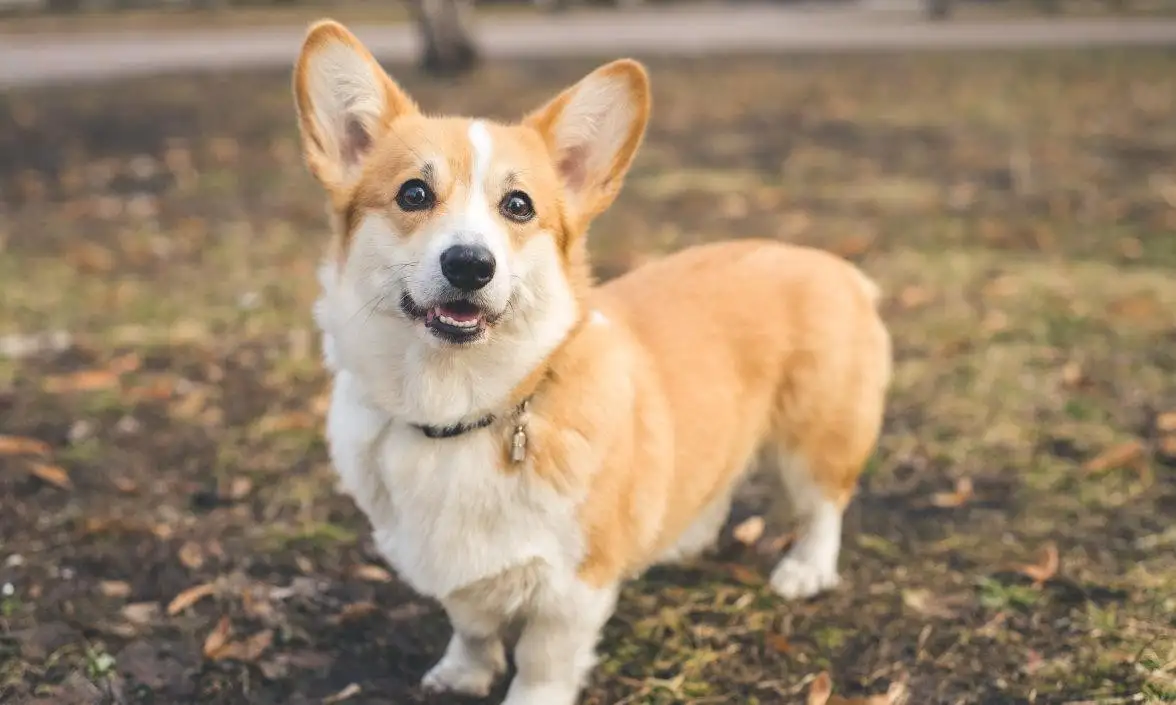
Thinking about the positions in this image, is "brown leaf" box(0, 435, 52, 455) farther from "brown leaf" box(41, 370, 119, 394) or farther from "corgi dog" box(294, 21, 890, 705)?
"corgi dog" box(294, 21, 890, 705)

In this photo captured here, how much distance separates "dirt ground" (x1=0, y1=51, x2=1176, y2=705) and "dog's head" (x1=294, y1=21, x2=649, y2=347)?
1187mm

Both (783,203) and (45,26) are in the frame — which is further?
(45,26)

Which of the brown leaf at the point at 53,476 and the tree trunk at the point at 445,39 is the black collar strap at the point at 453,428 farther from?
the tree trunk at the point at 445,39

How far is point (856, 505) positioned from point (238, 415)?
261 cm

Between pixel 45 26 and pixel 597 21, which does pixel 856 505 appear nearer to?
pixel 597 21

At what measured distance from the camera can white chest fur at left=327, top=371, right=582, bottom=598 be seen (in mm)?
2561

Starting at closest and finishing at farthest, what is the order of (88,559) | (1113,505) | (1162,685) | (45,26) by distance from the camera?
(1162,685)
(88,559)
(1113,505)
(45,26)

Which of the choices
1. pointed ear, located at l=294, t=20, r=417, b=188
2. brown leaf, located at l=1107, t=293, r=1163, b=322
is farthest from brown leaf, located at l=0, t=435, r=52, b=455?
brown leaf, located at l=1107, t=293, r=1163, b=322

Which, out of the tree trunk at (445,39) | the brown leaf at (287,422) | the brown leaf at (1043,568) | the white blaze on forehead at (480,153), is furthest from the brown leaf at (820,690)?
the tree trunk at (445,39)

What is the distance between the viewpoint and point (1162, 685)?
2844 mm

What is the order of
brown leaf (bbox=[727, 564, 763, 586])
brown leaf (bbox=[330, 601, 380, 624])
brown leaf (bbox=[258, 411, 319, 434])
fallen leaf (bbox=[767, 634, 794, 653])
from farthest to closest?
brown leaf (bbox=[258, 411, 319, 434]) → brown leaf (bbox=[727, 564, 763, 586]) → brown leaf (bbox=[330, 601, 380, 624]) → fallen leaf (bbox=[767, 634, 794, 653])

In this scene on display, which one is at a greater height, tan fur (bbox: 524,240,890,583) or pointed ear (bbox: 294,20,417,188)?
pointed ear (bbox: 294,20,417,188)

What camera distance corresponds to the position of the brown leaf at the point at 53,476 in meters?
3.93

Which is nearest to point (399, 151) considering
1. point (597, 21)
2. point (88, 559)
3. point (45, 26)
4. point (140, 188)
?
point (88, 559)
